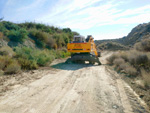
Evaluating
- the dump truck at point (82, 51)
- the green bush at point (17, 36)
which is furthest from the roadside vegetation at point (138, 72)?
the green bush at point (17, 36)

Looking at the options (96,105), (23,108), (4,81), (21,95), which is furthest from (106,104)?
(4,81)

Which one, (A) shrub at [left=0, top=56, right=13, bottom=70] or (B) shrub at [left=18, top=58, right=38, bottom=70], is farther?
(B) shrub at [left=18, top=58, right=38, bottom=70]

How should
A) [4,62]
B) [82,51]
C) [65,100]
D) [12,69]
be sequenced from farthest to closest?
[82,51], [4,62], [12,69], [65,100]

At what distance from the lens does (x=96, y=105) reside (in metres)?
4.95

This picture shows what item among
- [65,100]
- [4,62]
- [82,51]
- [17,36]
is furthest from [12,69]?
[17,36]

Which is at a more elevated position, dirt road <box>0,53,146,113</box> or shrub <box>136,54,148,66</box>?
shrub <box>136,54,148,66</box>

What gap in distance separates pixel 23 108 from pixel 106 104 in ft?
9.68

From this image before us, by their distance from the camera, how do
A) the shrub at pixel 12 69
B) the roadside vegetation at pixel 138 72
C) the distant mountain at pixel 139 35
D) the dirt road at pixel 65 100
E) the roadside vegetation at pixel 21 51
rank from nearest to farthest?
the dirt road at pixel 65 100
the roadside vegetation at pixel 138 72
the shrub at pixel 12 69
the roadside vegetation at pixel 21 51
the distant mountain at pixel 139 35

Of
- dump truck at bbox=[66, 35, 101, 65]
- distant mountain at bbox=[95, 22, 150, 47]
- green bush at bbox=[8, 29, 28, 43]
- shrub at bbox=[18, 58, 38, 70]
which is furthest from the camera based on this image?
distant mountain at bbox=[95, 22, 150, 47]

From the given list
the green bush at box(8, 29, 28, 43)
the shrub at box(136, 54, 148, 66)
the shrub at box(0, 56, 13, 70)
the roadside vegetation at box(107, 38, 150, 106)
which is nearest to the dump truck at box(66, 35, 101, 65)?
the roadside vegetation at box(107, 38, 150, 106)

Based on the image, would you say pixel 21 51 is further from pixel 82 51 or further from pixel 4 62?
pixel 82 51

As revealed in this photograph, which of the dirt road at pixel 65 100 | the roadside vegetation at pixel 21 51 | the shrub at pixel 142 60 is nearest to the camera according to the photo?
the dirt road at pixel 65 100

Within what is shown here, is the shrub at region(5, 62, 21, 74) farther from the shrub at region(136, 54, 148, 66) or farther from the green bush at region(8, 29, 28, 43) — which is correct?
the shrub at region(136, 54, 148, 66)

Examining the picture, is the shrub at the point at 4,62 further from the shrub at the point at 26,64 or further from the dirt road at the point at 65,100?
the dirt road at the point at 65,100
